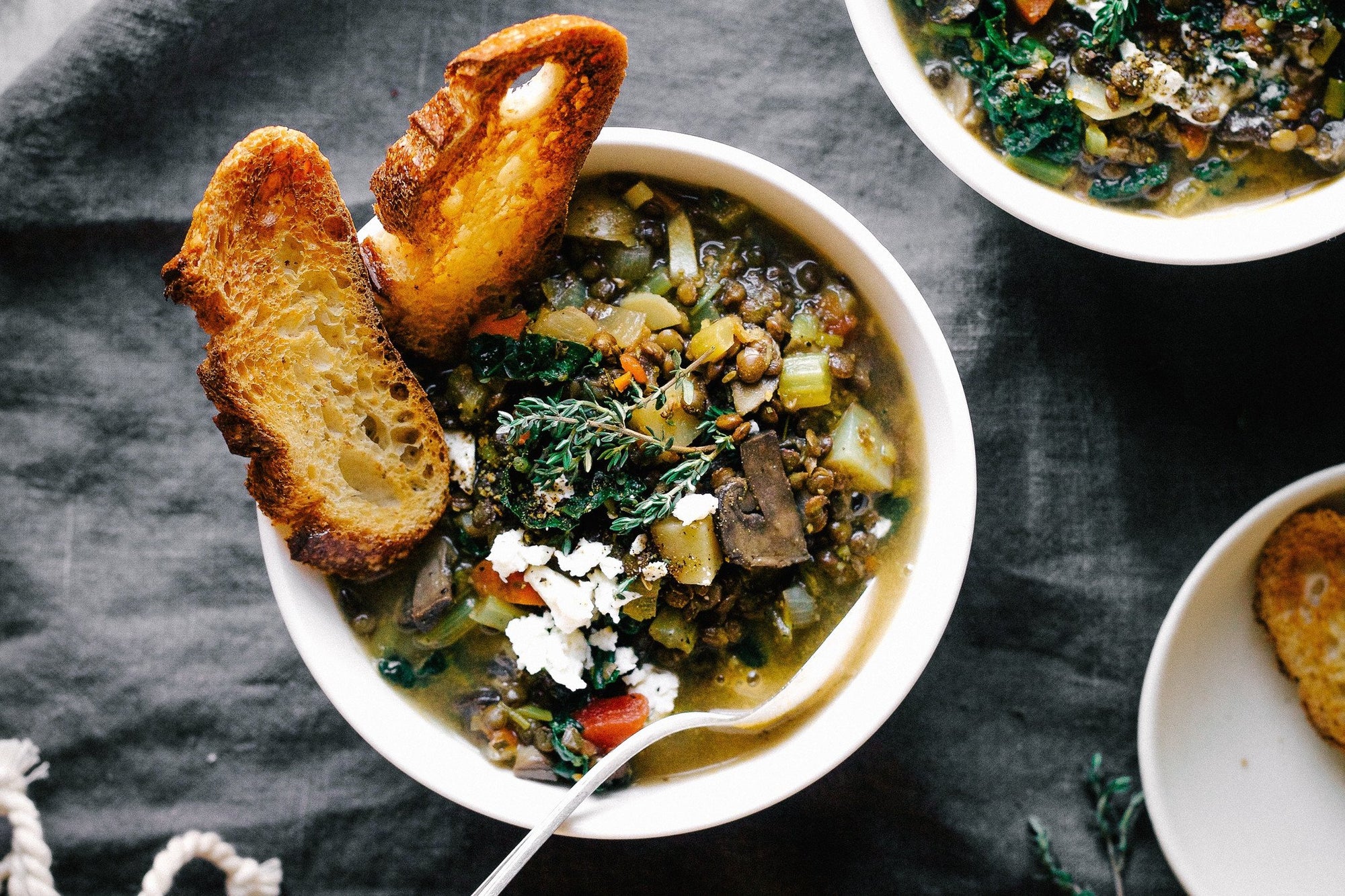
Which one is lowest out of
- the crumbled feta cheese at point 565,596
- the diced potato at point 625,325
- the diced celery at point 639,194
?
the crumbled feta cheese at point 565,596

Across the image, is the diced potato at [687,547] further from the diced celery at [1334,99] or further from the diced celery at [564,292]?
the diced celery at [1334,99]

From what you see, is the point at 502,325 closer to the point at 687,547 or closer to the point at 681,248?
the point at 681,248

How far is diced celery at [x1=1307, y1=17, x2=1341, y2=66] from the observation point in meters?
2.66

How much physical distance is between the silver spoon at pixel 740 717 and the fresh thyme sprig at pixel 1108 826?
0.96m

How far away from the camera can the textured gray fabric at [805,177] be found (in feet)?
9.92

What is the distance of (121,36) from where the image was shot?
2.99 m

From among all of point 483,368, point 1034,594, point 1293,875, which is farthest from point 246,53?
point 1293,875

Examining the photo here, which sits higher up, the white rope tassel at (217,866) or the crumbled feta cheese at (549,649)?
the crumbled feta cheese at (549,649)

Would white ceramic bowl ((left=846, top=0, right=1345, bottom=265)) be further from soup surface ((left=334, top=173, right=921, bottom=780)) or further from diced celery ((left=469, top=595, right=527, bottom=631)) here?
diced celery ((left=469, top=595, right=527, bottom=631))

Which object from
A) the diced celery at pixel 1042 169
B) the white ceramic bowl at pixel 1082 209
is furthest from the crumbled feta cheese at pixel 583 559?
the diced celery at pixel 1042 169

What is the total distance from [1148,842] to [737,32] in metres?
2.72

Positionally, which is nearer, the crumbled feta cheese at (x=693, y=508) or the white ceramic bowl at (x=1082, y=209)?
the crumbled feta cheese at (x=693, y=508)

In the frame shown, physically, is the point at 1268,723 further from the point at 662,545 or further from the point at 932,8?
the point at 932,8

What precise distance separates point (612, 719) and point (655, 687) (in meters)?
0.13
